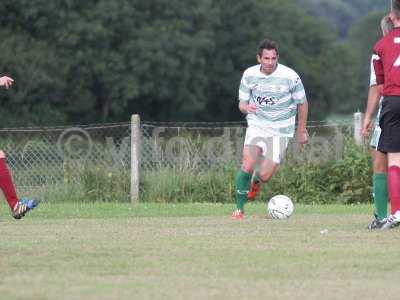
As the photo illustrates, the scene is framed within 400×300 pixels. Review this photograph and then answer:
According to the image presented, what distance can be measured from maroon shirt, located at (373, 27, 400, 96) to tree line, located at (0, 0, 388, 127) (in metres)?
47.9

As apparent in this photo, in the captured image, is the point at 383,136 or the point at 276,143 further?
the point at 276,143

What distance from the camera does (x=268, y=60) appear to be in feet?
45.4

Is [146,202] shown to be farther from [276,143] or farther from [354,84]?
[354,84]

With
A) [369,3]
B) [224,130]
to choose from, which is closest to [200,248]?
[224,130]

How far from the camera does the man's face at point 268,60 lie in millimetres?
13828

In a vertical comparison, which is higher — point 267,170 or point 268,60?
point 268,60

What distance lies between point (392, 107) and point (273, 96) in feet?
10.2

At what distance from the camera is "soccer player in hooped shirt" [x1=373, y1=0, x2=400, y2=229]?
36.1 ft

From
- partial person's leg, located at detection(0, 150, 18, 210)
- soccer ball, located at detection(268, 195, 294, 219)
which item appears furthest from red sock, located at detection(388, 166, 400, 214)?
partial person's leg, located at detection(0, 150, 18, 210)

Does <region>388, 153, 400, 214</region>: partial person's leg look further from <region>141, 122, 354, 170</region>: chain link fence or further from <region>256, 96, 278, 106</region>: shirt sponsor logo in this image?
<region>141, 122, 354, 170</region>: chain link fence

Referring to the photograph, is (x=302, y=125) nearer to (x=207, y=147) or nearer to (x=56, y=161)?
(x=207, y=147)

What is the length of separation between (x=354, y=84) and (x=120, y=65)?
108ft

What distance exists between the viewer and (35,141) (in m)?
20.3

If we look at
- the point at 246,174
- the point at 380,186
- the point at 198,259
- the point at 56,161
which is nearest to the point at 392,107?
the point at 380,186
